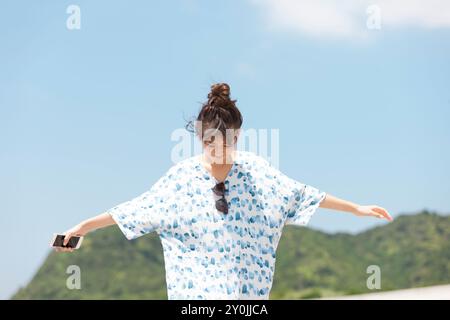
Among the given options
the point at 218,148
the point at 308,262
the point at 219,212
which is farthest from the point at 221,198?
the point at 308,262

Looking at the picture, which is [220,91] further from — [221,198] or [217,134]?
[221,198]

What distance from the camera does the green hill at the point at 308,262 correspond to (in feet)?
44.3

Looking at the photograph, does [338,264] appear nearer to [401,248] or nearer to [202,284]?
[401,248]

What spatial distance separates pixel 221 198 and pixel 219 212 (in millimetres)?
65

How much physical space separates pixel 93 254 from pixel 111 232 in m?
0.57

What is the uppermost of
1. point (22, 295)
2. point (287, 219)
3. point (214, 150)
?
point (214, 150)

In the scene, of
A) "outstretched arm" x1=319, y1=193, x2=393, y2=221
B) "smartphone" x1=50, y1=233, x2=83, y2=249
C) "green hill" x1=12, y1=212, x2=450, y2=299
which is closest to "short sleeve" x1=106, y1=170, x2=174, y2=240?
"smartphone" x1=50, y1=233, x2=83, y2=249

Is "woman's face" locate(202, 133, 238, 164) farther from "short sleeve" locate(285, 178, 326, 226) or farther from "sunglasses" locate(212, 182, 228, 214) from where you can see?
"short sleeve" locate(285, 178, 326, 226)

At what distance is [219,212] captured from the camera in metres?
3.20

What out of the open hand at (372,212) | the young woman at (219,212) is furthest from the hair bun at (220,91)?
the open hand at (372,212)

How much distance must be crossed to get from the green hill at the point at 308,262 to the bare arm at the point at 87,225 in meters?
10.2

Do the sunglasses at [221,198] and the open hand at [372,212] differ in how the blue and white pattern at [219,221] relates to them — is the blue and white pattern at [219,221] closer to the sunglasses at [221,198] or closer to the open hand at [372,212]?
the sunglasses at [221,198]
